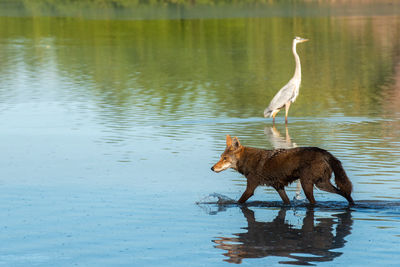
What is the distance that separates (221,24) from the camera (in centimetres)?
6450

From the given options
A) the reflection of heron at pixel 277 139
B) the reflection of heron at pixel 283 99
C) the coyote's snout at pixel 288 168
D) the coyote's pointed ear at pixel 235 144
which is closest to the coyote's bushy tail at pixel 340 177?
the coyote's snout at pixel 288 168

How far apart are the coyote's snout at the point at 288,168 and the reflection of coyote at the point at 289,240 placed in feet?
1.44

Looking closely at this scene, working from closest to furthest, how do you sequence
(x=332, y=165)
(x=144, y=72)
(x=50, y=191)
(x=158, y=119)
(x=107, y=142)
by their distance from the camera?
(x=332, y=165) < (x=50, y=191) < (x=107, y=142) < (x=158, y=119) < (x=144, y=72)

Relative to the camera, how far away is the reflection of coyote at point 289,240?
10.2m

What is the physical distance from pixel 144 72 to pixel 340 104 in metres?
12.4

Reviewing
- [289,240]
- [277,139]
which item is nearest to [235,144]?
[289,240]

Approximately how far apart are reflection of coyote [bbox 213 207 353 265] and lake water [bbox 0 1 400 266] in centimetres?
3

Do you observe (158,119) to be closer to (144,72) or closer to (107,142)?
(107,142)

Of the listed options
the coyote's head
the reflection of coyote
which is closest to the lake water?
the reflection of coyote

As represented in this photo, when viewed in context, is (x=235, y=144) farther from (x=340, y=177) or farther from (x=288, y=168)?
(x=340, y=177)

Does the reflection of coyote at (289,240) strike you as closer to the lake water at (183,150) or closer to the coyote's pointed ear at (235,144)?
the lake water at (183,150)

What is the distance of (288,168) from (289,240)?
1.59m

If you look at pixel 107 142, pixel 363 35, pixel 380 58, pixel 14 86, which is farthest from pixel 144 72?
pixel 363 35

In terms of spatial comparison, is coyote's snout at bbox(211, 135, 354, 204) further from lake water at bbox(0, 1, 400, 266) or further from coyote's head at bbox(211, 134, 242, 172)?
lake water at bbox(0, 1, 400, 266)
